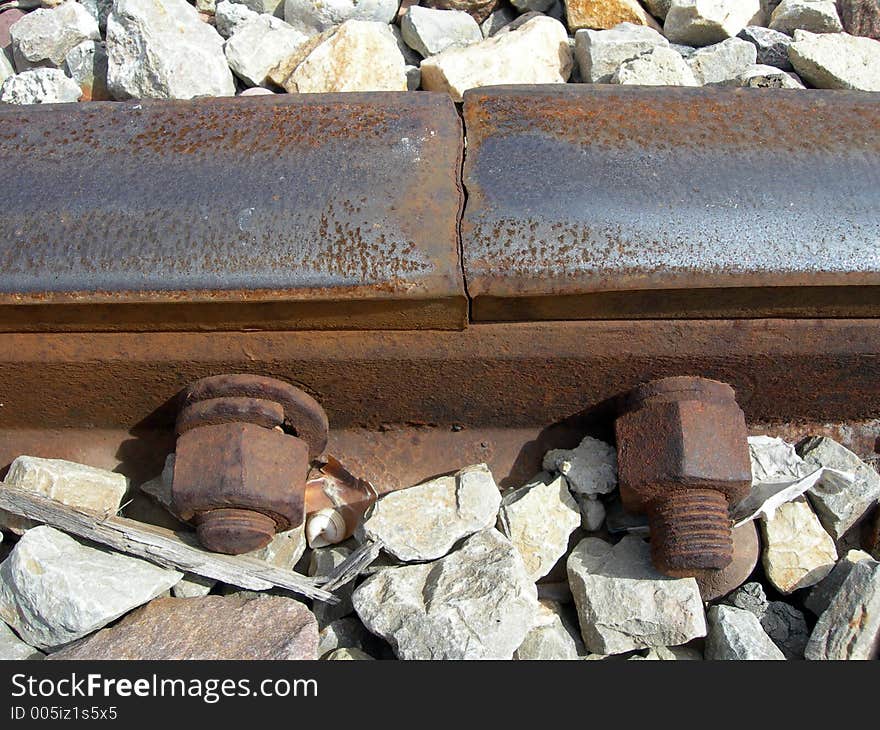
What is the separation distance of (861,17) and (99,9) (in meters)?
2.30

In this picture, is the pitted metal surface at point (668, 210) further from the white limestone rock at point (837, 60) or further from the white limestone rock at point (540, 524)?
the white limestone rock at point (837, 60)

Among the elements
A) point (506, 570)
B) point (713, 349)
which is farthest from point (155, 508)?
point (713, 349)

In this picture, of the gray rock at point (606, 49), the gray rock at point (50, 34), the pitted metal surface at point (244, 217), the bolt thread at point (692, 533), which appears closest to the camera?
the pitted metal surface at point (244, 217)

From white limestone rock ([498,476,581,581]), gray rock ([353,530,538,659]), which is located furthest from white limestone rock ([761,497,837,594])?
gray rock ([353,530,538,659])

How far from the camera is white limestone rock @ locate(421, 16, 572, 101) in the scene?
2.19 meters

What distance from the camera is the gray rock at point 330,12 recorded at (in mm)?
2436

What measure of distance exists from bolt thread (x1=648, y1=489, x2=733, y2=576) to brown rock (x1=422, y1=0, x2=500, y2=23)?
1.70 meters

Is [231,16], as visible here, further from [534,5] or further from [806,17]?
[806,17]

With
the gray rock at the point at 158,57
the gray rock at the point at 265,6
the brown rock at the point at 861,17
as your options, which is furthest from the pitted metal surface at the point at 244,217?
the brown rock at the point at 861,17

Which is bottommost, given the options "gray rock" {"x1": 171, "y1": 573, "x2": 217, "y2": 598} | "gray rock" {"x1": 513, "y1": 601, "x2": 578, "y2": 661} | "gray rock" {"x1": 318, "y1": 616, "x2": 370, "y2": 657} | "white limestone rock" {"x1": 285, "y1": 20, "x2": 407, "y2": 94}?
"gray rock" {"x1": 318, "y1": 616, "x2": 370, "y2": 657}

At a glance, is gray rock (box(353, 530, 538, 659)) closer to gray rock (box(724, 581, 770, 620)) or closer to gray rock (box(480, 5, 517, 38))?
gray rock (box(724, 581, 770, 620))

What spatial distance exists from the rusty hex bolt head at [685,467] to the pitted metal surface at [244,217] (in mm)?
423

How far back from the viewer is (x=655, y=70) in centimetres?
215

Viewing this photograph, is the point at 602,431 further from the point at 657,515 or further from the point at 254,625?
the point at 254,625
